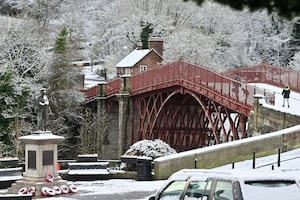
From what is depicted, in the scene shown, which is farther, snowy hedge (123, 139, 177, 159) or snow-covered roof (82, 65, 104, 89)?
snow-covered roof (82, 65, 104, 89)

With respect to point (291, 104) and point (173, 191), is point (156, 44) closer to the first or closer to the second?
point (291, 104)

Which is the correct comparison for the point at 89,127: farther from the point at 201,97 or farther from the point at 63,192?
the point at 63,192

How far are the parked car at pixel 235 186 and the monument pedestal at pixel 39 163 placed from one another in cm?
1240

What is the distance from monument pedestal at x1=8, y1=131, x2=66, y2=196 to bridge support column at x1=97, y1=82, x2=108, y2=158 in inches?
1329

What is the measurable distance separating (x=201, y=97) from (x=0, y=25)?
21.0 m

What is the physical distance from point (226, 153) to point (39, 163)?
298 inches

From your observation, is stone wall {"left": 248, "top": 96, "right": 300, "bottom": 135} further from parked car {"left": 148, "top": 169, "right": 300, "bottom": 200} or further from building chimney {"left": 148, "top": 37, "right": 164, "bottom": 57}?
building chimney {"left": 148, "top": 37, "right": 164, "bottom": 57}

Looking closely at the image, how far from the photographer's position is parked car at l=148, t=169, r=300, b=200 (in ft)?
30.9

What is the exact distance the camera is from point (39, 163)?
22.3 meters

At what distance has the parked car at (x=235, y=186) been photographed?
9.41 meters

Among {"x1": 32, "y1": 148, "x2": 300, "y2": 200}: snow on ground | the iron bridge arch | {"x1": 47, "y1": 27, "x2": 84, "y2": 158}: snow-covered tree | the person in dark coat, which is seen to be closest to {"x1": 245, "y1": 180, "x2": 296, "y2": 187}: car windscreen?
{"x1": 32, "y1": 148, "x2": 300, "y2": 200}: snow on ground

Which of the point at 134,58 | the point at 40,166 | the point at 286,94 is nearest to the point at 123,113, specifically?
the point at 134,58

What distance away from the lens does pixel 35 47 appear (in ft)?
183

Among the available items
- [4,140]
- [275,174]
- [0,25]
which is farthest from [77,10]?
[275,174]
